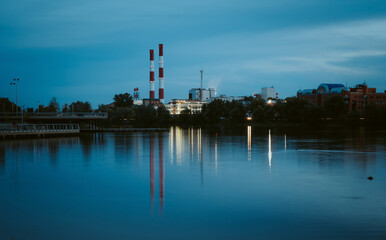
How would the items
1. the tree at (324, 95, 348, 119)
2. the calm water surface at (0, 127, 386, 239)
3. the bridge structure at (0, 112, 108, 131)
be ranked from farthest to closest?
the tree at (324, 95, 348, 119), the bridge structure at (0, 112, 108, 131), the calm water surface at (0, 127, 386, 239)

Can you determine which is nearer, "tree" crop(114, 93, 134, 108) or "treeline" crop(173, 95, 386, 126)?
"treeline" crop(173, 95, 386, 126)

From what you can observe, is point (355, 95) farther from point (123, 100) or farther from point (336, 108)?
point (123, 100)

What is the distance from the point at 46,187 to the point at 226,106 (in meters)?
115

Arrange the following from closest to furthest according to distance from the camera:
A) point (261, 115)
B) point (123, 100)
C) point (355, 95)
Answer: point (261, 115), point (355, 95), point (123, 100)

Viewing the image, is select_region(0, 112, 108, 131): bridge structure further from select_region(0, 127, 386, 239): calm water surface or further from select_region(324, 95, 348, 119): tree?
select_region(324, 95, 348, 119): tree

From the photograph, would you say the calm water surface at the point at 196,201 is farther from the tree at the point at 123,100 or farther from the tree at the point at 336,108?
the tree at the point at 123,100

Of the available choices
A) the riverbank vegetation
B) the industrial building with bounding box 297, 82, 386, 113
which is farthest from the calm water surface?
the industrial building with bounding box 297, 82, 386, 113

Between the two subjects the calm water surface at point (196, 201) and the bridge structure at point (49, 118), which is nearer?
the calm water surface at point (196, 201)

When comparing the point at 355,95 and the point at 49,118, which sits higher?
the point at 355,95

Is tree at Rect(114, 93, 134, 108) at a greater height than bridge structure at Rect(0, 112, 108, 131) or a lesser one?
greater

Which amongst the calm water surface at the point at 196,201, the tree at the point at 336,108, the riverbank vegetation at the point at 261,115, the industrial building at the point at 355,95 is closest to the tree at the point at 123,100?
the riverbank vegetation at the point at 261,115

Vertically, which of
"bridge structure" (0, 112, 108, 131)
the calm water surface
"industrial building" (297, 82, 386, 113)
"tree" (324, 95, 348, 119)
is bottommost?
the calm water surface

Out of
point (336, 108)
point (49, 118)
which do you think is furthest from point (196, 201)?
point (336, 108)

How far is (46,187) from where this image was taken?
56.0ft
